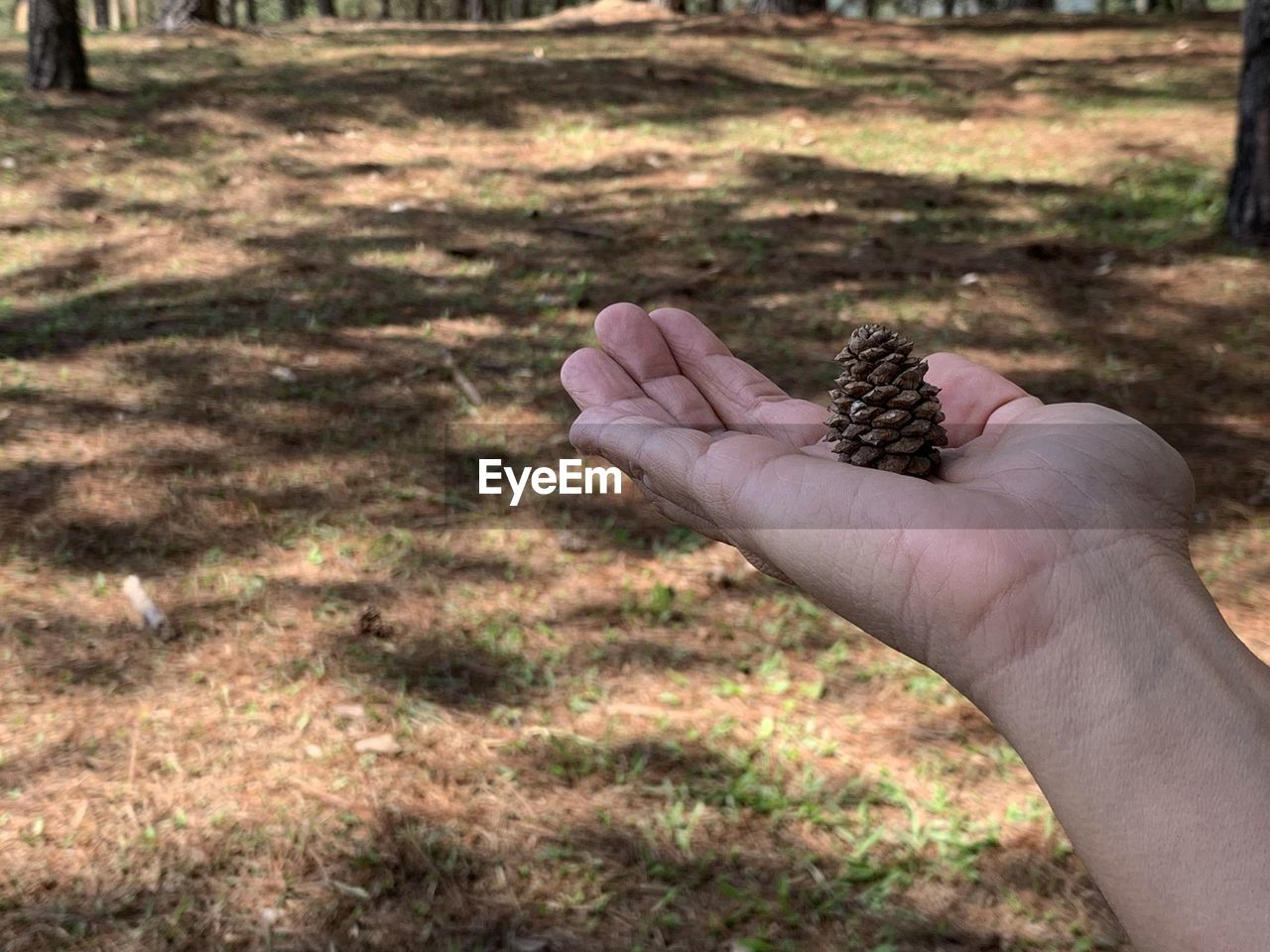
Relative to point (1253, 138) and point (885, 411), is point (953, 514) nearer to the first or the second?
point (885, 411)

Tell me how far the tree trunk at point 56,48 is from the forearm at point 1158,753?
9.17m

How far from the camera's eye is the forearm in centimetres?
142

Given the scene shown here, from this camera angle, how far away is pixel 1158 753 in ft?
5.03

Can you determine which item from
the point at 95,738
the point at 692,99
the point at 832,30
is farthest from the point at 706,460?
the point at 832,30

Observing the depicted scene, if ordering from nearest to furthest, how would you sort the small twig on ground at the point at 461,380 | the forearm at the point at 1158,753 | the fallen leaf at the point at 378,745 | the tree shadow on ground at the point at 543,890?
the forearm at the point at 1158,753 → the tree shadow on ground at the point at 543,890 → the fallen leaf at the point at 378,745 → the small twig on ground at the point at 461,380

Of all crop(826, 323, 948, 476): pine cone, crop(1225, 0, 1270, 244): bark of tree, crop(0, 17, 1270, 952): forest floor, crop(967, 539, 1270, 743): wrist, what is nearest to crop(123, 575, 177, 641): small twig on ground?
crop(0, 17, 1270, 952): forest floor

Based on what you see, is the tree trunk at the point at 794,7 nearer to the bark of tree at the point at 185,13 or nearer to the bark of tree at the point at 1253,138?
the bark of tree at the point at 185,13

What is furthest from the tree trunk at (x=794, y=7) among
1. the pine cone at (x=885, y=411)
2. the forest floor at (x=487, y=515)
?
the pine cone at (x=885, y=411)

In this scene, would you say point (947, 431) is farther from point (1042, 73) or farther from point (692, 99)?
point (1042, 73)

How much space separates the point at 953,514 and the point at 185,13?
12.6m

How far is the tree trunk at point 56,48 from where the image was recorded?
8.40 m

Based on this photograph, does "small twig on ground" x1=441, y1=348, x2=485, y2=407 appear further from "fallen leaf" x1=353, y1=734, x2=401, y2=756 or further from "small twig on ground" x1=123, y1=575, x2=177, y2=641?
"fallen leaf" x1=353, y1=734, x2=401, y2=756

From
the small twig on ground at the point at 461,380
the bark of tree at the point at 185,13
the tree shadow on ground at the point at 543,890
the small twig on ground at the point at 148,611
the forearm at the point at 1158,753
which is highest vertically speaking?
the bark of tree at the point at 185,13

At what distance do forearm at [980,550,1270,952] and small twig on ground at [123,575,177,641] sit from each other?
269 cm
